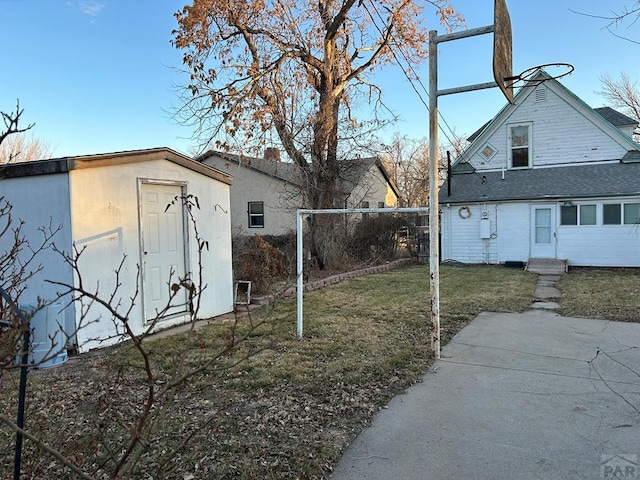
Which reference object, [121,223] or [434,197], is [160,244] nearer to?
[121,223]

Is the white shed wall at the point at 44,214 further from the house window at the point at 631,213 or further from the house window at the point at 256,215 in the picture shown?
the house window at the point at 256,215

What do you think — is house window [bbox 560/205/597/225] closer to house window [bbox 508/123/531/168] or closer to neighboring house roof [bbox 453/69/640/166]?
house window [bbox 508/123/531/168]

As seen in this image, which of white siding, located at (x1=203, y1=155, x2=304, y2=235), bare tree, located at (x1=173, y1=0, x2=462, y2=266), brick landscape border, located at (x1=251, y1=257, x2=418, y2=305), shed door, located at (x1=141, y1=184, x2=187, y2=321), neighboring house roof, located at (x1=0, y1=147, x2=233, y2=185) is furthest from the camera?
white siding, located at (x1=203, y1=155, x2=304, y2=235)

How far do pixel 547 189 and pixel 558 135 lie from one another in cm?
220

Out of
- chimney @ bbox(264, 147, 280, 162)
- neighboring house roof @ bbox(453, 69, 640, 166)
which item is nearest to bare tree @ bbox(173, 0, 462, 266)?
chimney @ bbox(264, 147, 280, 162)

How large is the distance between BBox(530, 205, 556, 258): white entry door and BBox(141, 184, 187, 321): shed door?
12731 millimetres

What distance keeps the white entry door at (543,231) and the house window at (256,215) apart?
1267 cm

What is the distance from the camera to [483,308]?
8266mm

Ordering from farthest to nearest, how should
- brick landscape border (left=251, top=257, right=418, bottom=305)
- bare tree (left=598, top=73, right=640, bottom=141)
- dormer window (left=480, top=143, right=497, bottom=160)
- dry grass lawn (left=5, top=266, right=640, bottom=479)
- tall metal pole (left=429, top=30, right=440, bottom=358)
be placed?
bare tree (left=598, top=73, right=640, bottom=141) < dormer window (left=480, top=143, right=497, bottom=160) < brick landscape border (left=251, top=257, right=418, bottom=305) < tall metal pole (left=429, top=30, right=440, bottom=358) < dry grass lawn (left=5, top=266, right=640, bottom=479)

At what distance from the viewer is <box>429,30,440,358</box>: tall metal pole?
5.25 meters

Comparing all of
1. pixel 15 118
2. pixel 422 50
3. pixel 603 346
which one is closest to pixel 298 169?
pixel 422 50

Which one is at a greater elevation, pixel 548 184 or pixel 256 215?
pixel 548 184

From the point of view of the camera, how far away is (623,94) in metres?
25.6

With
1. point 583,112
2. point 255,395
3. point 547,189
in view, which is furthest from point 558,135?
point 255,395
